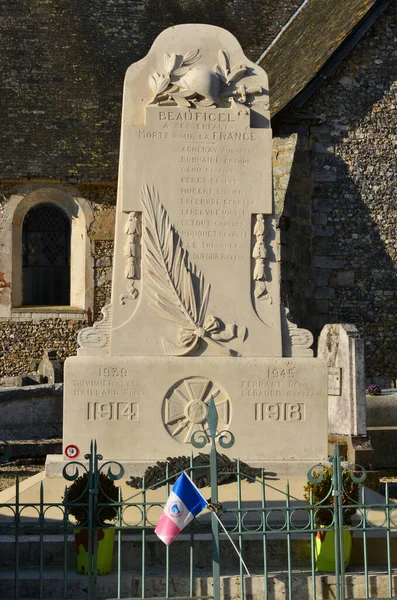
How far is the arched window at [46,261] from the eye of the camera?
66.0 ft

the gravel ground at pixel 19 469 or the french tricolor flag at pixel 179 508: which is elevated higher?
the french tricolor flag at pixel 179 508

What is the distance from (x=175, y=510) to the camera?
20.5ft

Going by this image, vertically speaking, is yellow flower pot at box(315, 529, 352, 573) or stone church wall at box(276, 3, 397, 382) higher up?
stone church wall at box(276, 3, 397, 382)

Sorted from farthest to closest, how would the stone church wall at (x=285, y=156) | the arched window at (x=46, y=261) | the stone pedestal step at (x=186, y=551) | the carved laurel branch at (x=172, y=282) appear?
the arched window at (x=46, y=261), the stone church wall at (x=285, y=156), the carved laurel branch at (x=172, y=282), the stone pedestal step at (x=186, y=551)

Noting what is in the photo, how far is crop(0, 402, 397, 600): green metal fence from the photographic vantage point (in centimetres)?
652

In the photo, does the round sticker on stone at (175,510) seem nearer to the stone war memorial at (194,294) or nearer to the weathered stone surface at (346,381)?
the stone war memorial at (194,294)

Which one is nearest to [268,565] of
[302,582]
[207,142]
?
[302,582]

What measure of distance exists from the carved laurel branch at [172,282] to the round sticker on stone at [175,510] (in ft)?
10.3

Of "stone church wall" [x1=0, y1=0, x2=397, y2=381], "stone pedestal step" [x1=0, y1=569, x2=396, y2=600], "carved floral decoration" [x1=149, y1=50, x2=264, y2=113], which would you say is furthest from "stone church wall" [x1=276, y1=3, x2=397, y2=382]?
"stone pedestal step" [x1=0, y1=569, x2=396, y2=600]

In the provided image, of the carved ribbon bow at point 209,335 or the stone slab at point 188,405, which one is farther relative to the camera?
the carved ribbon bow at point 209,335

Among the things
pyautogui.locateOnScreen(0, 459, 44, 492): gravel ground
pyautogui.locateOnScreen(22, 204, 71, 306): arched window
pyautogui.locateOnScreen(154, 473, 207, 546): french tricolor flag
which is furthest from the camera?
pyautogui.locateOnScreen(22, 204, 71, 306): arched window

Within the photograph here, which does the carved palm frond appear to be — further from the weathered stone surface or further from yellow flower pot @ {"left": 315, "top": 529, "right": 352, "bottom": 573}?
the weathered stone surface

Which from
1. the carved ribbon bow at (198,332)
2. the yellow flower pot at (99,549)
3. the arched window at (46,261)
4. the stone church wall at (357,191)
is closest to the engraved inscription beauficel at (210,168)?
the carved ribbon bow at (198,332)

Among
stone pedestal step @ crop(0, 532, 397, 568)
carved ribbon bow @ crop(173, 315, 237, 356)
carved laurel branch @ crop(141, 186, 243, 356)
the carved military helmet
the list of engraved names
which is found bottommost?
stone pedestal step @ crop(0, 532, 397, 568)
